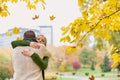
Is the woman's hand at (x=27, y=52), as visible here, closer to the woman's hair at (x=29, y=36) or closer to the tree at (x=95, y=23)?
the woman's hair at (x=29, y=36)

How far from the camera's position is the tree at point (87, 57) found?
3750 mm

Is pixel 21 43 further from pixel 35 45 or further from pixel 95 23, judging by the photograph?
pixel 95 23

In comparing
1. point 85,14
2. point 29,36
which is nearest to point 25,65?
point 29,36

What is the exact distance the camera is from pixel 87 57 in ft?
12.8

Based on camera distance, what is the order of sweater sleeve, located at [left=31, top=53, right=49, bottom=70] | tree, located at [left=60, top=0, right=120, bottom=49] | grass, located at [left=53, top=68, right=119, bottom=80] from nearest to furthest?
tree, located at [left=60, top=0, right=120, bottom=49] < sweater sleeve, located at [left=31, top=53, right=49, bottom=70] < grass, located at [left=53, top=68, right=119, bottom=80]

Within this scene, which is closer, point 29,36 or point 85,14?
point 85,14

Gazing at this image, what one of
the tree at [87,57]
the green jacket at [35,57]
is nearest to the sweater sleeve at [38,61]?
the green jacket at [35,57]

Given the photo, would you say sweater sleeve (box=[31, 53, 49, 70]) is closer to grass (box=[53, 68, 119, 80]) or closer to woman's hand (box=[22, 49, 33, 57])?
woman's hand (box=[22, 49, 33, 57])

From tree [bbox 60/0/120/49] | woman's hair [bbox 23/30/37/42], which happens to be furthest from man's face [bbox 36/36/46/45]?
tree [bbox 60/0/120/49]

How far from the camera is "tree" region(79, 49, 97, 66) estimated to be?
3750mm

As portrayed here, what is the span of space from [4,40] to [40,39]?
6.45 feet

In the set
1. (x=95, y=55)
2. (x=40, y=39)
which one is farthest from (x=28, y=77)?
(x=95, y=55)

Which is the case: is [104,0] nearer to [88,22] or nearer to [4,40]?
[88,22]

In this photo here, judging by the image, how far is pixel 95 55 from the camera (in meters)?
3.91
